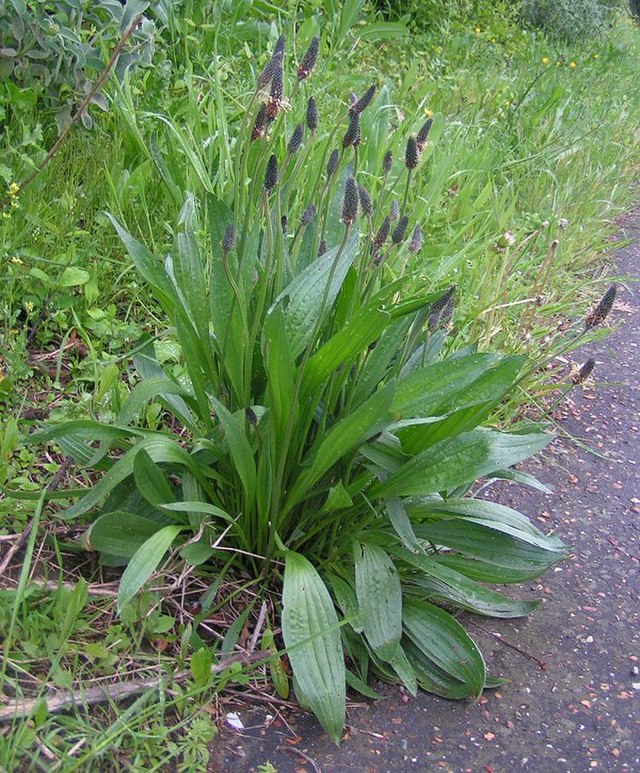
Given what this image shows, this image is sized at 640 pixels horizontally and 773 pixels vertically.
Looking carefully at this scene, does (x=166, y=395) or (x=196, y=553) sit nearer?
(x=196, y=553)

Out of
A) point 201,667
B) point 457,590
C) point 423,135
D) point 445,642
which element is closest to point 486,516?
point 457,590

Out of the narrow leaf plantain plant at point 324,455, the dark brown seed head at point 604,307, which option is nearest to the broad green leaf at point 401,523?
the narrow leaf plantain plant at point 324,455

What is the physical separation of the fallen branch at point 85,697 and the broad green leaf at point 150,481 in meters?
0.36

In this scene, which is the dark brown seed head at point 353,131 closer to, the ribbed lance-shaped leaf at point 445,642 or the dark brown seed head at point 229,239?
the dark brown seed head at point 229,239

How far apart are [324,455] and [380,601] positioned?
357 mm

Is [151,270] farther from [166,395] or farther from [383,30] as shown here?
[383,30]

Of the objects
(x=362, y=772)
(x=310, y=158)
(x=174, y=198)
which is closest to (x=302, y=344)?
(x=362, y=772)

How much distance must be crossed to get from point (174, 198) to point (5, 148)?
646 millimetres

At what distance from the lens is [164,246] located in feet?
10.3

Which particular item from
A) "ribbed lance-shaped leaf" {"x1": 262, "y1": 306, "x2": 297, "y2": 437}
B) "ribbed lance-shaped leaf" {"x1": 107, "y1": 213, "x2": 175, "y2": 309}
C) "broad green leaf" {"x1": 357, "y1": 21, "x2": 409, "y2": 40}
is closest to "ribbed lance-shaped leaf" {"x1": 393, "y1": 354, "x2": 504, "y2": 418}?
"ribbed lance-shaped leaf" {"x1": 262, "y1": 306, "x2": 297, "y2": 437}

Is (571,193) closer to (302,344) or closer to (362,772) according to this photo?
(302,344)

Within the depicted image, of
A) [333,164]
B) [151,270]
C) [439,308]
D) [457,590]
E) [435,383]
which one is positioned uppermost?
[333,164]

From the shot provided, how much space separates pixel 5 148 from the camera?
3256 millimetres

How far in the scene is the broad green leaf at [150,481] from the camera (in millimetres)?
1951
